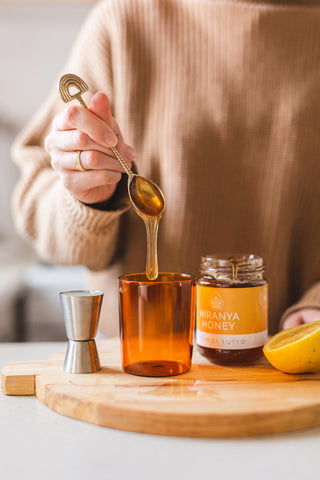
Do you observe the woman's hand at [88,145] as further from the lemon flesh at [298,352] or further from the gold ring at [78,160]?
the lemon flesh at [298,352]

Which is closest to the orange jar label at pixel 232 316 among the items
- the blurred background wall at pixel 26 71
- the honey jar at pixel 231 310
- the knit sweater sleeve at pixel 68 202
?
the honey jar at pixel 231 310

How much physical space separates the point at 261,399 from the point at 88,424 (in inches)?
7.9

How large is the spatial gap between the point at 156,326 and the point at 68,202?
0.33 meters

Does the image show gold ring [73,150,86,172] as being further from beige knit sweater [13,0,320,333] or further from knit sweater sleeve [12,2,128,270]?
beige knit sweater [13,0,320,333]

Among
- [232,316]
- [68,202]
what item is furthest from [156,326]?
[68,202]

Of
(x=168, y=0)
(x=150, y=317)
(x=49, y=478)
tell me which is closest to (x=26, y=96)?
(x=168, y=0)

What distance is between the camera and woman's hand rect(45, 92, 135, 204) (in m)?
0.69

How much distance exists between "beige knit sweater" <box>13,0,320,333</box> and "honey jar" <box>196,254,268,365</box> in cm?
33

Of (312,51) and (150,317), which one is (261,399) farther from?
(312,51)

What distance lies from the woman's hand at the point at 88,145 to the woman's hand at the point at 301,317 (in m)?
0.40

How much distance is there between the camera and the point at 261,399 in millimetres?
609

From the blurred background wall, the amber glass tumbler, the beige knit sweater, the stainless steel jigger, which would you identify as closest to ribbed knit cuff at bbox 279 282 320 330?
the beige knit sweater

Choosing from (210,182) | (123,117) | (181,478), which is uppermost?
(123,117)

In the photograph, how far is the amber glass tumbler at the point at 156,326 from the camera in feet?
2.29
